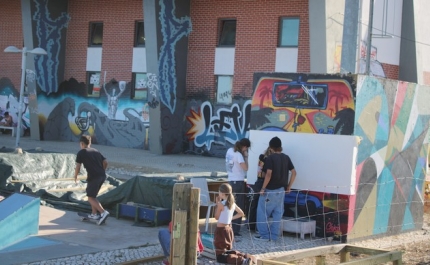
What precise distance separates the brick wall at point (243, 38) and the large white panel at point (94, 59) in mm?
4457

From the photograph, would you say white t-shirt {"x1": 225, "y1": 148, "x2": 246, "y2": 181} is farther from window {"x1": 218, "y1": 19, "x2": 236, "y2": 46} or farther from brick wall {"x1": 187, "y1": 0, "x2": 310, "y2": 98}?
window {"x1": 218, "y1": 19, "x2": 236, "y2": 46}

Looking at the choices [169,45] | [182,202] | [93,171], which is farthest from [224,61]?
[182,202]

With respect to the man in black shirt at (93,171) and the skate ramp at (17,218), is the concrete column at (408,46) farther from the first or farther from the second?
the skate ramp at (17,218)

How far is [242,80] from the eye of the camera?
86.6ft

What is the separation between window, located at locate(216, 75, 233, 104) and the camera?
26.9 m

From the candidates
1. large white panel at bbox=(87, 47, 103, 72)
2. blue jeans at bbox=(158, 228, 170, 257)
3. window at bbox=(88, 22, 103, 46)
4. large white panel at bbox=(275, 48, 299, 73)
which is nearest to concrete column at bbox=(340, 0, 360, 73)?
blue jeans at bbox=(158, 228, 170, 257)

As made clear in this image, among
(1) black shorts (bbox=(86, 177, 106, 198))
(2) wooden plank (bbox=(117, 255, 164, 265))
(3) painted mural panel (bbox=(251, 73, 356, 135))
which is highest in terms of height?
(3) painted mural panel (bbox=(251, 73, 356, 135))

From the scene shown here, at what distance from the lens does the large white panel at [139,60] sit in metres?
28.8

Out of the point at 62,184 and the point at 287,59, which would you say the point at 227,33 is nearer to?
the point at 287,59

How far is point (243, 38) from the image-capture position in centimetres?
2634

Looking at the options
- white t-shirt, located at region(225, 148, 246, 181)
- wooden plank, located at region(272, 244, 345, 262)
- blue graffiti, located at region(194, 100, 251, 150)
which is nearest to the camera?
wooden plank, located at region(272, 244, 345, 262)

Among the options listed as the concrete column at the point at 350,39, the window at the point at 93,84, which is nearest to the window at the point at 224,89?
the window at the point at 93,84

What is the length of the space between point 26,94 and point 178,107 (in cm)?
791

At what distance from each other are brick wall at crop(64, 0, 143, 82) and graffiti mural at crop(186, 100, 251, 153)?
3.56 metres
